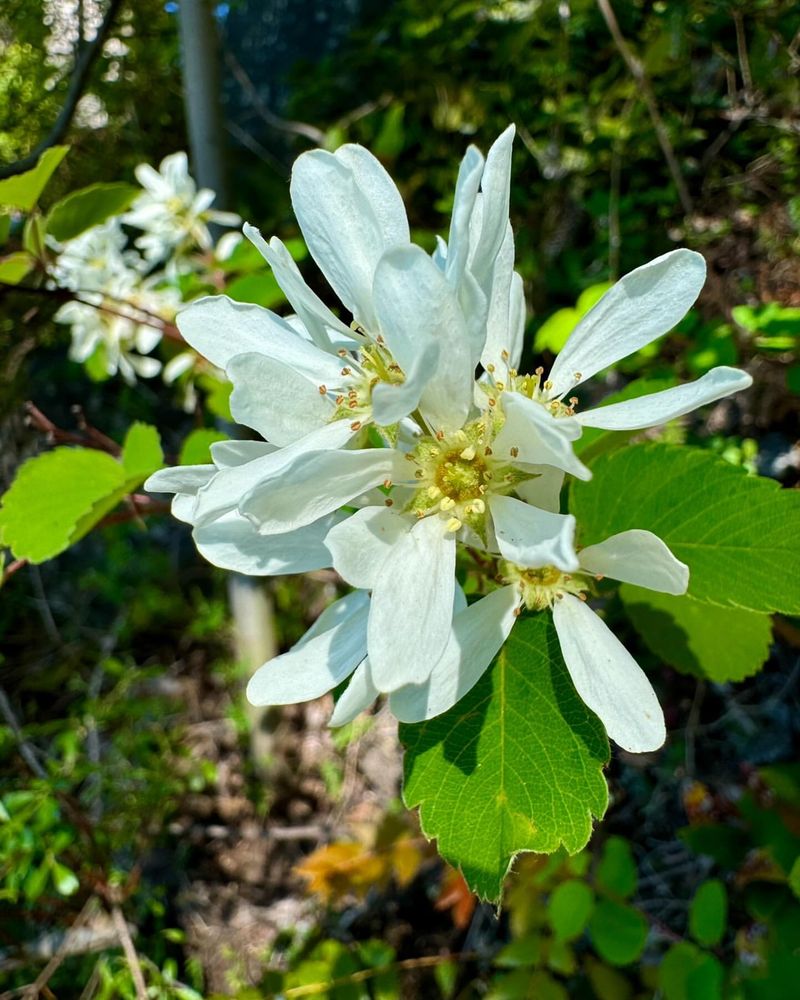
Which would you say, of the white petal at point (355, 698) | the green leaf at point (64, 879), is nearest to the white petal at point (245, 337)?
the white petal at point (355, 698)

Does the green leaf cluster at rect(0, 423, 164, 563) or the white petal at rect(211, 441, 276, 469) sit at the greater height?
the white petal at rect(211, 441, 276, 469)

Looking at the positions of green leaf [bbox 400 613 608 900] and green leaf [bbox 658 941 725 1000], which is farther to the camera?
green leaf [bbox 658 941 725 1000]

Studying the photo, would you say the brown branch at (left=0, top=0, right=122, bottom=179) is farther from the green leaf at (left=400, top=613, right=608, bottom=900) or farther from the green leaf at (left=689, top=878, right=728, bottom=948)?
the green leaf at (left=689, top=878, right=728, bottom=948)

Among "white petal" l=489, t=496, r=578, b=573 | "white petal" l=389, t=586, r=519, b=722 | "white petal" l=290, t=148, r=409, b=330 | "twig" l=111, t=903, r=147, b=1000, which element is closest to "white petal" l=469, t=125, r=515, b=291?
"white petal" l=290, t=148, r=409, b=330

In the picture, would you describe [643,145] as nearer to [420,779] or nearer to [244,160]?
[244,160]

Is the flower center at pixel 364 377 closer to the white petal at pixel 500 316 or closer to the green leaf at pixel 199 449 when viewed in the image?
the white petal at pixel 500 316

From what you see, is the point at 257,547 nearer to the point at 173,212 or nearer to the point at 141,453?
the point at 141,453

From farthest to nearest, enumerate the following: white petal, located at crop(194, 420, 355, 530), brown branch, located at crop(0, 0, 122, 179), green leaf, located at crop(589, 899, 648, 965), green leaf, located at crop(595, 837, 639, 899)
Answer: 1. green leaf, located at crop(595, 837, 639, 899)
2. green leaf, located at crop(589, 899, 648, 965)
3. brown branch, located at crop(0, 0, 122, 179)
4. white petal, located at crop(194, 420, 355, 530)
